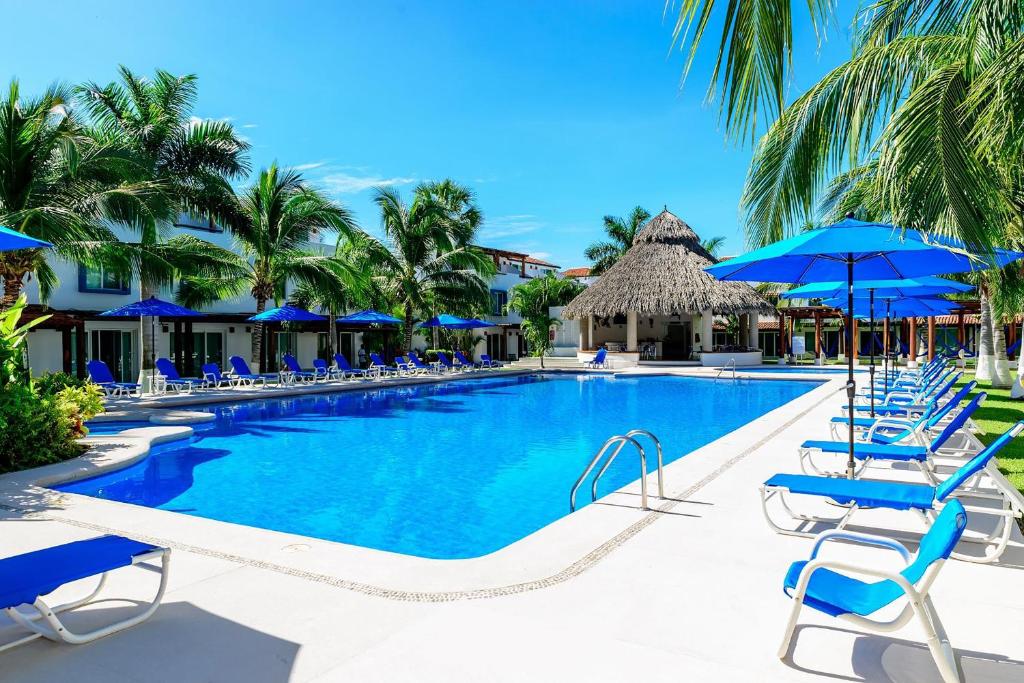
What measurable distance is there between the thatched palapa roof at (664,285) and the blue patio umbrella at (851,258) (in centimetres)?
2198

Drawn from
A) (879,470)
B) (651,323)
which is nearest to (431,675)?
(879,470)

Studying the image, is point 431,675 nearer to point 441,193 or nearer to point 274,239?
point 274,239

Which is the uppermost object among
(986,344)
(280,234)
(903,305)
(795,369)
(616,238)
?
(616,238)

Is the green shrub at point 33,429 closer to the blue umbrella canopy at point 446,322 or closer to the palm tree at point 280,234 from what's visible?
the palm tree at point 280,234

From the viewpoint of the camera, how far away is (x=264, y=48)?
48.3ft

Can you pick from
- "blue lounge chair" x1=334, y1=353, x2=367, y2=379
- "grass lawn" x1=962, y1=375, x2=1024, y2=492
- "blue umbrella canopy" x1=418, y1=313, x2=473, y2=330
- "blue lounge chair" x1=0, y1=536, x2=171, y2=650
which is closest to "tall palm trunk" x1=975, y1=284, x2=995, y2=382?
"grass lawn" x1=962, y1=375, x2=1024, y2=492

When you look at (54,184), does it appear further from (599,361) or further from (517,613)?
(599,361)

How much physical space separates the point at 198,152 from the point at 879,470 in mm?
18179

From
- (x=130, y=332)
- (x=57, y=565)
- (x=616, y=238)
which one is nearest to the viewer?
(x=57, y=565)

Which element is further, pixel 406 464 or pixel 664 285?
pixel 664 285

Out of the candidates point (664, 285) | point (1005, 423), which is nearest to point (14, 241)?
point (1005, 423)

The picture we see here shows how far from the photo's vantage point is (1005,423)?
1007 centimetres

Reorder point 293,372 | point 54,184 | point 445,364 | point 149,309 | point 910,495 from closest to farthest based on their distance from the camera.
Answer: point 910,495, point 54,184, point 149,309, point 293,372, point 445,364

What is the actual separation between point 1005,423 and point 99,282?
73.5ft
